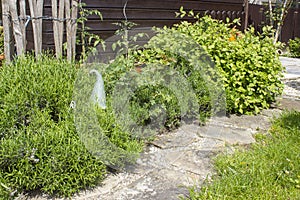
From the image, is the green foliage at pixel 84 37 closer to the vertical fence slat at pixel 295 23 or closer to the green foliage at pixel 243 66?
the green foliage at pixel 243 66

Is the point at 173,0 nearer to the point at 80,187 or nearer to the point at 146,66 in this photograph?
the point at 146,66

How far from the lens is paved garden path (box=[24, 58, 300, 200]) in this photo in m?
1.85

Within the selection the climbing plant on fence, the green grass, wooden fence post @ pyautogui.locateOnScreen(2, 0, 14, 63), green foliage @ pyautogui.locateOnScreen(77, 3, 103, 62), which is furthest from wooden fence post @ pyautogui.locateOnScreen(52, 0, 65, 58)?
the green grass

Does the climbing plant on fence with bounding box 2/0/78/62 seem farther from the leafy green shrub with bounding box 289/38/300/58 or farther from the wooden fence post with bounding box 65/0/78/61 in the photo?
the leafy green shrub with bounding box 289/38/300/58

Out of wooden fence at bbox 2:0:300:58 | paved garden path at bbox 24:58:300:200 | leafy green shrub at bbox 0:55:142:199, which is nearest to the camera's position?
leafy green shrub at bbox 0:55:142:199

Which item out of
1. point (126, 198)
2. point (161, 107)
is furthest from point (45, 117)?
point (161, 107)

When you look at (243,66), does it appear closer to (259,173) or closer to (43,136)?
(259,173)

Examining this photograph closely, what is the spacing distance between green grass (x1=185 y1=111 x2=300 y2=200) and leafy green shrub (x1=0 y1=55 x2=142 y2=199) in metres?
0.57

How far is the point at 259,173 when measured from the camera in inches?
78.3

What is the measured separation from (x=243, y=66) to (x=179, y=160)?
1424 mm

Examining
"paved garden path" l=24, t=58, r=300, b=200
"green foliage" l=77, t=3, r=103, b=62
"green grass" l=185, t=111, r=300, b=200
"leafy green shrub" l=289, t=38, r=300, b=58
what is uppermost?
"green foliage" l=77, t=3, r=103, b=62

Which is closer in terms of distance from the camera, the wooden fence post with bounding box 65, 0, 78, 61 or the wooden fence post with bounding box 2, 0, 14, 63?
the wooden fence post with bounding box 2, 0, 14, 63

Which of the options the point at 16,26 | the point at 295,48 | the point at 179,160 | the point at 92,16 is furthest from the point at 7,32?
the point at 295,48

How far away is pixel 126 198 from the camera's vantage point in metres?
1.77
